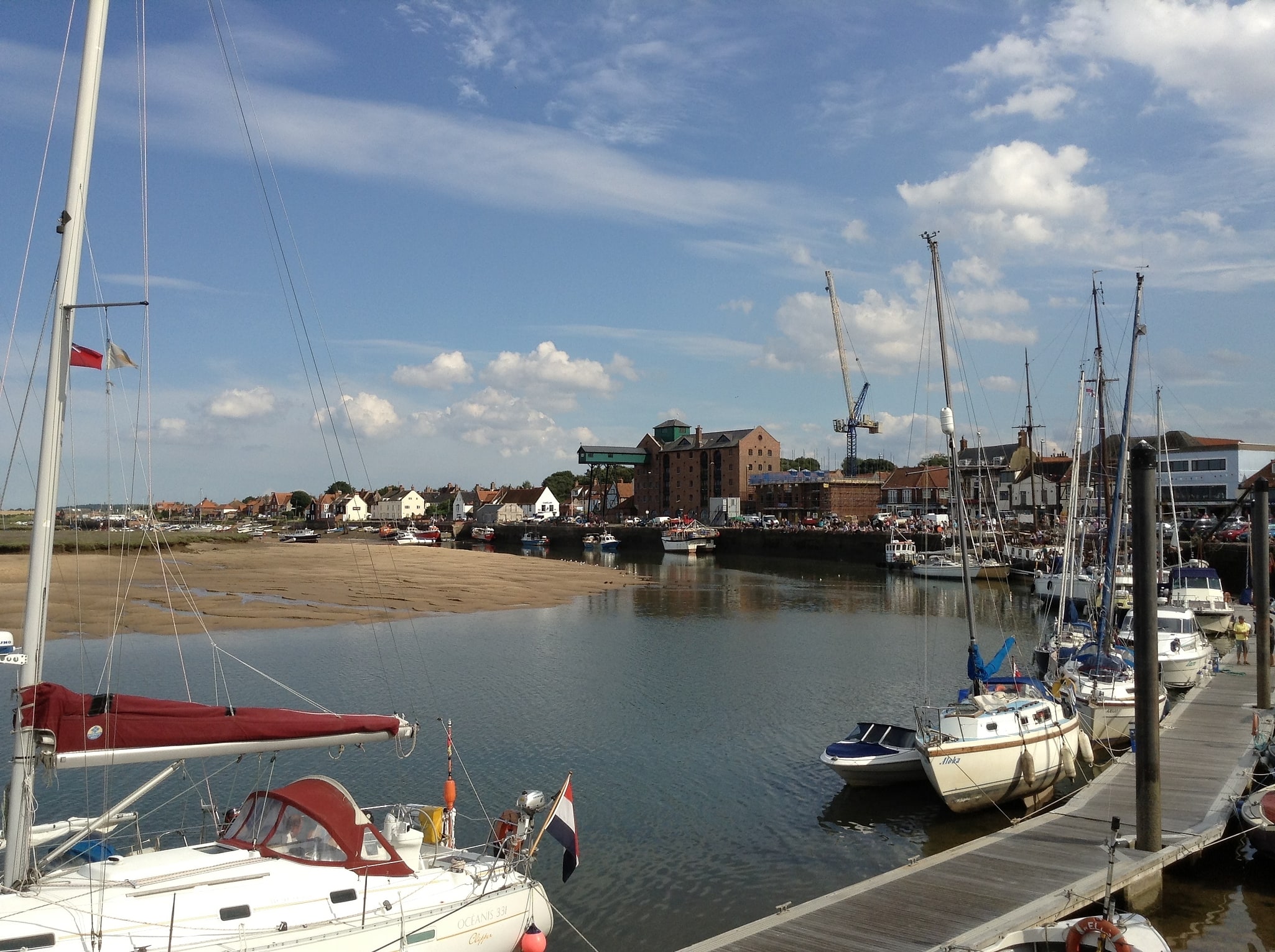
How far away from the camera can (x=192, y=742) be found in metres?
13.2

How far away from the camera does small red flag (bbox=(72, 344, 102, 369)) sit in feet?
42.0

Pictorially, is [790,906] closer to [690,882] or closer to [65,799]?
[690,882]

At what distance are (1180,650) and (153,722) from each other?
3718 cm

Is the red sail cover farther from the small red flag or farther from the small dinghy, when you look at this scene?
the small dinghy

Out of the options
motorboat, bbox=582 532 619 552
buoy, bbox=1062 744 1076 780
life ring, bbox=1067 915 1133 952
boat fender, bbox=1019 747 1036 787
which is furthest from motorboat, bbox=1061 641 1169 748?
motorboat, bbox=582 532 619 552

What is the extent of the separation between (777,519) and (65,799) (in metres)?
131

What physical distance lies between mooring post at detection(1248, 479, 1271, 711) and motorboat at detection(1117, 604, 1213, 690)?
245 inches

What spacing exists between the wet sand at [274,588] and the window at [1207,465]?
6993cm

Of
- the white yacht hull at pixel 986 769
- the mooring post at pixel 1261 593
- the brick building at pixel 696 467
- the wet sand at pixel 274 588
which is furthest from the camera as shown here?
the brick building at pixel 696 467

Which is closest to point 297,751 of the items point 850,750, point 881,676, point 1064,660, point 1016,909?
point 850,750

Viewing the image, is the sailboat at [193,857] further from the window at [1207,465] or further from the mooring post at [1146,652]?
the window at [1207,465]

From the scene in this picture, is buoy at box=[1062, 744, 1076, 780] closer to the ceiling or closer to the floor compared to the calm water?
closer to the ceiling

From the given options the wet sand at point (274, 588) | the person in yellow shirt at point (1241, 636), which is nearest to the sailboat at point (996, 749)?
the person in yellow shirt at point (1241, 636)

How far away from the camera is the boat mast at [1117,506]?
3372 centimetres
